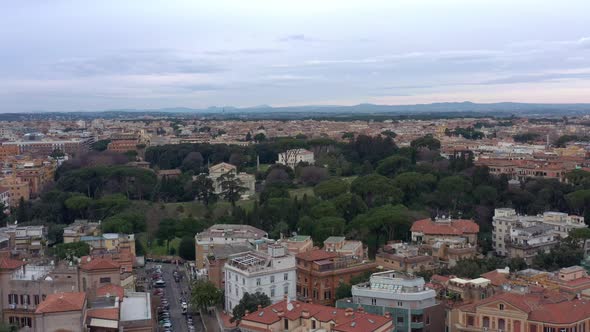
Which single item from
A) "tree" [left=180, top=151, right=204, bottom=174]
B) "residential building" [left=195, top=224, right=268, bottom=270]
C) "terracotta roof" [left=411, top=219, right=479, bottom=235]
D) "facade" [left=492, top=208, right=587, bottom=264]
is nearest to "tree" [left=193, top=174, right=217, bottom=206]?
"residential building" [left=195, top=224, right=268, bottom=270]

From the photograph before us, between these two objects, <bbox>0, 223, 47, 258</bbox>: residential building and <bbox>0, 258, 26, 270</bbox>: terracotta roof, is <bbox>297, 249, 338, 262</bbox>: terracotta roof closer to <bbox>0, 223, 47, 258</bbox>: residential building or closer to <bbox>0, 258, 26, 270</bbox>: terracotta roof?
<bbox>0, 258, 26, 270</bbox>: terracotta roof

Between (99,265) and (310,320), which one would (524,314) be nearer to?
(310,320)

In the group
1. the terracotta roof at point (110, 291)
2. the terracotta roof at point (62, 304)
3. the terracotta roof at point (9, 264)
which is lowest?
the terracotta roof at point (110, 291)

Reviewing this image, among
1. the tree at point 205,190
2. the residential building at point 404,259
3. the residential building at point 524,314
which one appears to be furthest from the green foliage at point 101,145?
the residential building at point 524,314

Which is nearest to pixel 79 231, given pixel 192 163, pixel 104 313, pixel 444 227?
pixel 104 313

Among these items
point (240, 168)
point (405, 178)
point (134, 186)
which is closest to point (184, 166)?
point (240, 168)

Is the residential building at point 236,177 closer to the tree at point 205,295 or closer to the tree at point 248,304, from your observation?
the tree at point 205,295
